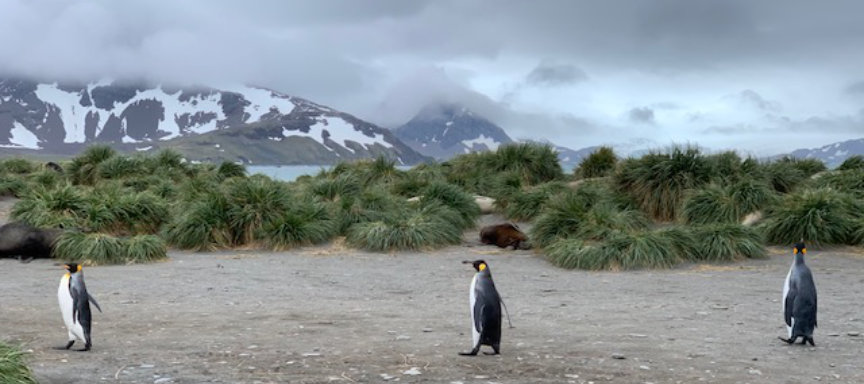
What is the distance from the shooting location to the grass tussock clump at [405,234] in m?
12.6

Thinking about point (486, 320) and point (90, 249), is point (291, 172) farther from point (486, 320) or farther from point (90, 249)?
point (486, 320)

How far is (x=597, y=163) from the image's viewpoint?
1980 centimetres

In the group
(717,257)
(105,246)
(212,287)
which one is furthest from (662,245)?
(105,246)

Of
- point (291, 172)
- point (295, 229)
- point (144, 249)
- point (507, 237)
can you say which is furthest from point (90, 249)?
point (291, 172)

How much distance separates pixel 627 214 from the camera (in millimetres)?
12891

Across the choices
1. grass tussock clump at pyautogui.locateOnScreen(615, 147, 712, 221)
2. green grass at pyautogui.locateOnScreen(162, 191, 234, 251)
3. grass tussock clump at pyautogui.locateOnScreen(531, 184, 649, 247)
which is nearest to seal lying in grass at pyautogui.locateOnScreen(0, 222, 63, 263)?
green grass at pyautogui.locateOnScreen(162, 191, 234, 251)

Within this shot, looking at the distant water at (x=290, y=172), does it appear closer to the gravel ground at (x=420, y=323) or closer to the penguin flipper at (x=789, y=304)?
the gravel ground at (x=420, y=323)

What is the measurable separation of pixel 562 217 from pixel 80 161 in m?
14.7

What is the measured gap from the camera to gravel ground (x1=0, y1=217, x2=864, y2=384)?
5.16m

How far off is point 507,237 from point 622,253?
250 centimetres

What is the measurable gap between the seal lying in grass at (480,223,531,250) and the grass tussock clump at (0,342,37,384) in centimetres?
897

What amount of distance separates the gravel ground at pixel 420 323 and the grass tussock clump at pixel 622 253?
0.26 metres

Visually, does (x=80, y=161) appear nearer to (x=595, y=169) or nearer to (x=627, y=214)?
(x=595, y=169)

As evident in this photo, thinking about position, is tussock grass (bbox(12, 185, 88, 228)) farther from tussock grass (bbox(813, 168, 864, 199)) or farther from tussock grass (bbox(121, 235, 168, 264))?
tussock grass (bbox(813, 168, 864, 199))
